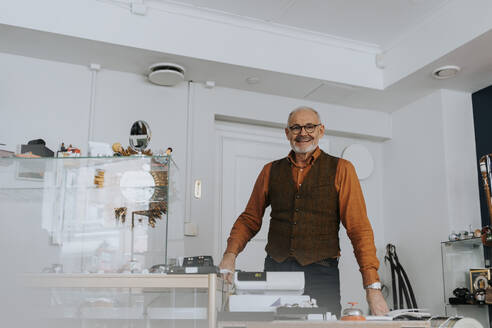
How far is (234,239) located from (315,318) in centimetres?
94

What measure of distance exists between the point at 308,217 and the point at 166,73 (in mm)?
1836

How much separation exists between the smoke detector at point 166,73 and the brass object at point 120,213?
6.77ft

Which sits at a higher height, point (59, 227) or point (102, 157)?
point (102, 157)

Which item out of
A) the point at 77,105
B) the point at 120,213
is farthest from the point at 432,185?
the point at 120,213

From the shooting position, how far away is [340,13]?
3.81 m

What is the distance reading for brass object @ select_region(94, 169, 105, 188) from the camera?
6.13ft

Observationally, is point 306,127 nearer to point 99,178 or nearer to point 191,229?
point 99,178

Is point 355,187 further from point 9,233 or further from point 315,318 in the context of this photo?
point 9,233

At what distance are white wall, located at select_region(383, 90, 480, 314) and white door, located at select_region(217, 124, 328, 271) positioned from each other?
1.11 meters

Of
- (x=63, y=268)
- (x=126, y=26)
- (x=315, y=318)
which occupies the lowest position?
(x=315, y=318)

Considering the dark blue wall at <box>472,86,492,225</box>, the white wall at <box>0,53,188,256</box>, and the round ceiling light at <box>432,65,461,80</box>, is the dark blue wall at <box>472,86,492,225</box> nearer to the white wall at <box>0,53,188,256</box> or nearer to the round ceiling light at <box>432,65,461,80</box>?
the round ceiling light at <box>432,65,461,80</box>

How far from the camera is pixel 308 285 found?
2301 millimetres

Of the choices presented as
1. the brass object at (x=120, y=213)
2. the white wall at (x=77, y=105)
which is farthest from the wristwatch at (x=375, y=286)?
the white wall at (x=77, y=105)

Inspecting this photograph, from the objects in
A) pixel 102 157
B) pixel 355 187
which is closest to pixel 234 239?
pixel 355 187
